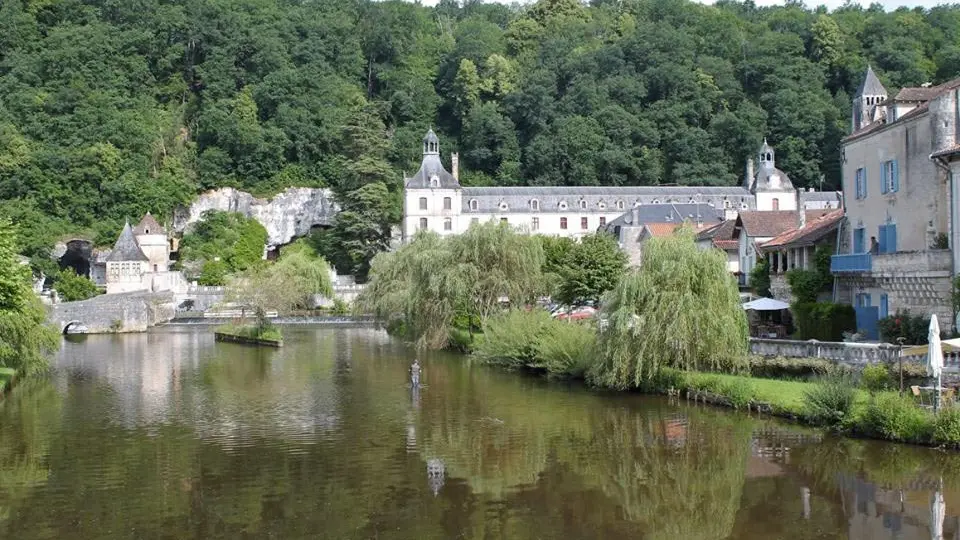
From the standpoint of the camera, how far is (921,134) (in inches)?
1051

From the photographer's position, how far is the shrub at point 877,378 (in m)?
21.8

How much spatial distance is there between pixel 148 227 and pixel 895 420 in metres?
67.5

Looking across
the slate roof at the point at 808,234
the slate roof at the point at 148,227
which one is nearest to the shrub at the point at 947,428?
the slate roof at the point at 808,234

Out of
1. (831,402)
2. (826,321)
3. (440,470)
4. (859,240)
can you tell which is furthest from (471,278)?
(440,470)

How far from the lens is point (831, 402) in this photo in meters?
20.9

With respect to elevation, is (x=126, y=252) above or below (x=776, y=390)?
above

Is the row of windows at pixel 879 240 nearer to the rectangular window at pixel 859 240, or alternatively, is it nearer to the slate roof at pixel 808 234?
the rectangular window at pixel 859 240

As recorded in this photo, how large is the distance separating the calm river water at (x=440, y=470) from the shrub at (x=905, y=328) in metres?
6.22

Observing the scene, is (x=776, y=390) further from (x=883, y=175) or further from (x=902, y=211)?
(x=883, y=175)

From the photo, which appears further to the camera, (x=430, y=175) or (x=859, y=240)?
(x=430, y=175)

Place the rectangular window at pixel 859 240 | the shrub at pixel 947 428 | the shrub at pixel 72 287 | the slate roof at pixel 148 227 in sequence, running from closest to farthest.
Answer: the shrub at pixel 947 428, the rectangular window at pixel 859 240, the shrub at pixel 72 287, the slate roof at pixel 148 227

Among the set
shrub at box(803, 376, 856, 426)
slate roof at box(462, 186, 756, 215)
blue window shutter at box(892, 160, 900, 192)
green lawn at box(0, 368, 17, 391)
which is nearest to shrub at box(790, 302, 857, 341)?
blue window shutter at box(892, 160, 900, 192)

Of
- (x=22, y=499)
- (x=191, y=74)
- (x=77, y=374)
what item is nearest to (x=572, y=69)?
(x=191, y=74)

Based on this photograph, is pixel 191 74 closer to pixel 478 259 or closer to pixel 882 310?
pixel 478 259
